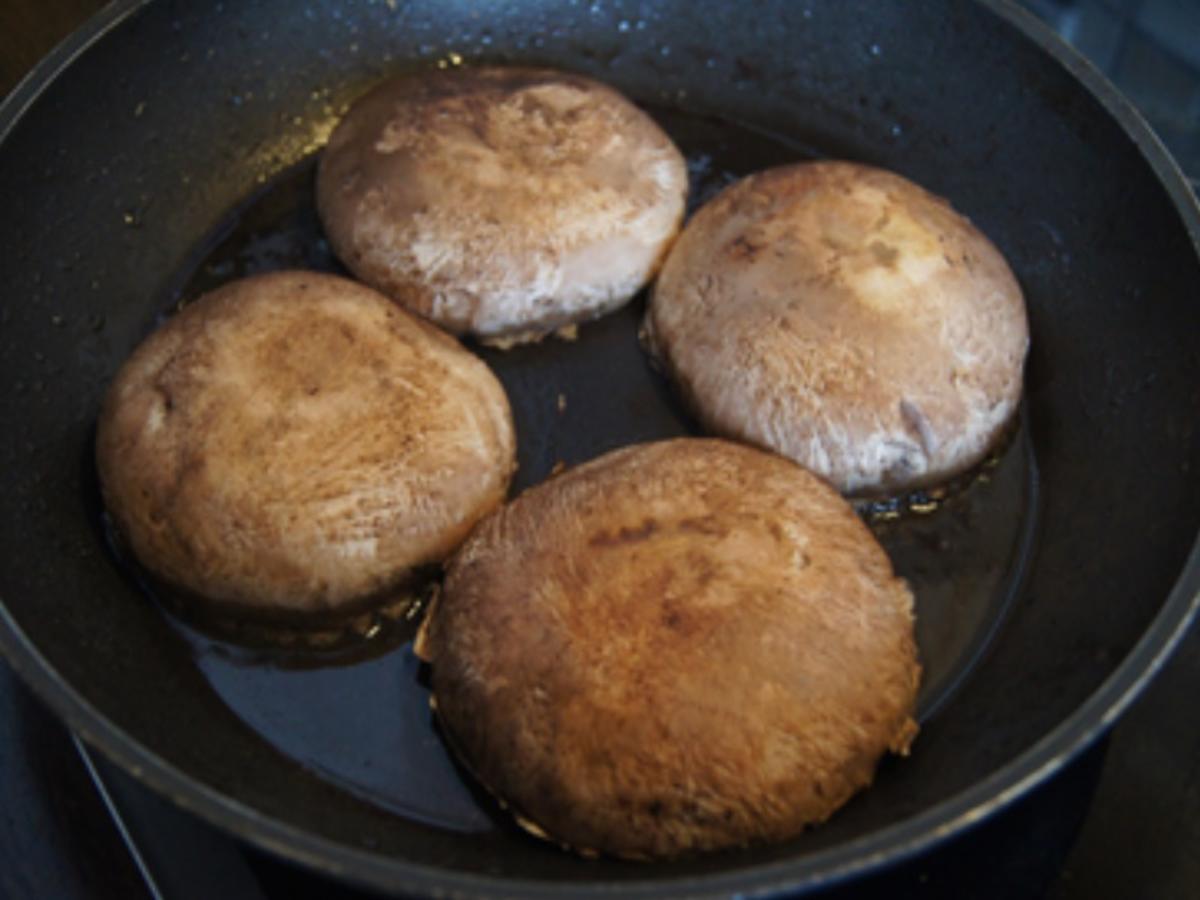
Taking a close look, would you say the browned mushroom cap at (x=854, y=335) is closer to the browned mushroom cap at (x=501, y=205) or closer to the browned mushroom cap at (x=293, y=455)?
the browned mushroom cap at (x=501, y=205)

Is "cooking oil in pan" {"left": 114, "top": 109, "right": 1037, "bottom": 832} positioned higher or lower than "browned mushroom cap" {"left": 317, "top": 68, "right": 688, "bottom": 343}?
lower

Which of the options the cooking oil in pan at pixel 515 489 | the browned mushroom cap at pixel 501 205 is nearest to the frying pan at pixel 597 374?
the cooking oil in pan at pixel 515 489

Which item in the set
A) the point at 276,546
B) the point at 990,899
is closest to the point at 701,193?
the point at 276,546

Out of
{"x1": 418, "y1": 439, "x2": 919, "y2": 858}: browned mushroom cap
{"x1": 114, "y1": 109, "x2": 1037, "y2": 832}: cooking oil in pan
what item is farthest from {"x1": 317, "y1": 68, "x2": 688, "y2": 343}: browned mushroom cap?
{"x1": 418, "y1": 439, "x2": 919, "y2": 858}: browned mushroom cap

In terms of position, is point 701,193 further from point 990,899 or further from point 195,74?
point 990,899

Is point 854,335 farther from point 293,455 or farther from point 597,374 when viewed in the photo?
point 293,455

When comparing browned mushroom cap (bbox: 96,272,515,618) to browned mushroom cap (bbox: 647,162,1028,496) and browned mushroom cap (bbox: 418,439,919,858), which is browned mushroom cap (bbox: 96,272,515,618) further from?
browned mushroom cap (bbox: 647,162,1028,496)
